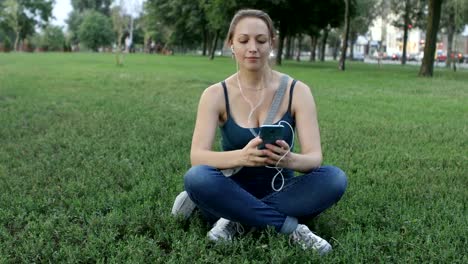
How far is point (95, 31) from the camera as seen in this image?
8975 cm

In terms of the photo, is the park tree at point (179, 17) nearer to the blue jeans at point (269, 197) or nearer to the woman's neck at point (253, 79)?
the woman's neck at point (253, 79)

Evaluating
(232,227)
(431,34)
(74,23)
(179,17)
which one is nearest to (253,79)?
(232,227)

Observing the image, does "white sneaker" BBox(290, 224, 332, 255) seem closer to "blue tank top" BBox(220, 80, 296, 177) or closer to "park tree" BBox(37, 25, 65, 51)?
"blue tank top" BBox(220, 80, 296, 177)

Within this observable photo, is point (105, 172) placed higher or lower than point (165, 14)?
lower

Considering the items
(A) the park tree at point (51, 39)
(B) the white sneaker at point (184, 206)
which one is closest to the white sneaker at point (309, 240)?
(B) the white sneaker at point (184, 206)

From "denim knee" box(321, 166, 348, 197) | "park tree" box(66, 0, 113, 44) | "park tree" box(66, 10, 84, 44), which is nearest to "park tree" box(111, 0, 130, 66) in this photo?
"denim knee" box(321, 166, 348, 197)

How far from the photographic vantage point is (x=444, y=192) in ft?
15.1

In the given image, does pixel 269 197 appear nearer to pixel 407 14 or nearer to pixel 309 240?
pixel 309 240

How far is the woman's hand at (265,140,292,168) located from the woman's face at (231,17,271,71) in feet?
2.15

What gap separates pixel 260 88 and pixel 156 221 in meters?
1.13

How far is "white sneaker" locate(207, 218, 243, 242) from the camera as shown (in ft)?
10.7

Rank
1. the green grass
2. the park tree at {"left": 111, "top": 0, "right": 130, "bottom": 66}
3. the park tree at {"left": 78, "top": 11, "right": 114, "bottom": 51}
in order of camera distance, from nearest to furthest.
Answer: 1. the green grass
2. the park tree at {"left": 111, "top": 0, "right": 130, "bottom": 66}
3. the park tree at {"left": 78, "top": 11, "right": 114, "bottom": 51}

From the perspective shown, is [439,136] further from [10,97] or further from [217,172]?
[10,97]

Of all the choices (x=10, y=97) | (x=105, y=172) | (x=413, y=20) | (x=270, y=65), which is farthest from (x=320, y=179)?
(x=413, y=20)
